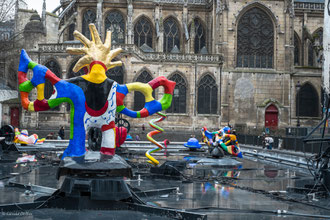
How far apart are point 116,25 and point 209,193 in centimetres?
3642

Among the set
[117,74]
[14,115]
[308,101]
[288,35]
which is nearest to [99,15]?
[117,74]

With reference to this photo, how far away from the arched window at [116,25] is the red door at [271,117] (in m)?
15.8

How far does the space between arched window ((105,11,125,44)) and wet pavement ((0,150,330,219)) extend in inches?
1186

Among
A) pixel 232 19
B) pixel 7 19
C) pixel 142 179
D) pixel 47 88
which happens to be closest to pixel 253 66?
pixel 232 19

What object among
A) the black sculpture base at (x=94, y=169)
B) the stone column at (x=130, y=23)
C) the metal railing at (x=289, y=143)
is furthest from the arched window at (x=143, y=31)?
the black sculpture base at (x=94, y=169)

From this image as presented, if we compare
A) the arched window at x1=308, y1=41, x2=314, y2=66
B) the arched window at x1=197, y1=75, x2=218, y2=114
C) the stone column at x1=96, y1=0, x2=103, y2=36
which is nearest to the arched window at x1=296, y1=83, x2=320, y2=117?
the arched window at x1=308, y1=41, x2=314, y2=66

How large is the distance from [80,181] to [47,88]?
102ft

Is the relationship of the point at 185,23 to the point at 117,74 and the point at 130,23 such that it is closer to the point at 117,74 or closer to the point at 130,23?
the point at 130,23

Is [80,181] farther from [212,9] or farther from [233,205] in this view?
[212,9]

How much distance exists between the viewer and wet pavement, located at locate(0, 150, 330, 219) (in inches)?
325

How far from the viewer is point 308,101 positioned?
1725 inches

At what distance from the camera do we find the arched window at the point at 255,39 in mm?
42469

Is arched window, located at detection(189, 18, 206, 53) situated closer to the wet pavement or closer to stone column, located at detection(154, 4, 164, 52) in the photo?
stone column, located at detection(154, 4, 164, 52)

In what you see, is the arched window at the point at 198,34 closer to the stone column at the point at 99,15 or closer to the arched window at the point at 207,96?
the arched window at the point at 207,96
